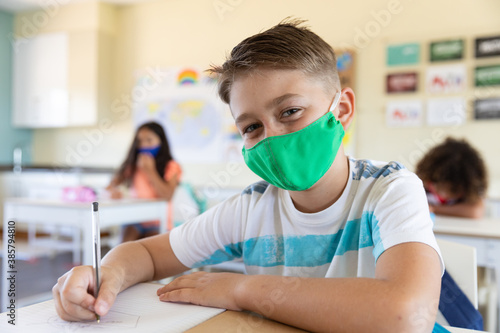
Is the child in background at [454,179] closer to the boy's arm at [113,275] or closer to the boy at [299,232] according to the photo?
the boy at [299,232]

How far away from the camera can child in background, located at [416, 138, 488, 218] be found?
2.49 m

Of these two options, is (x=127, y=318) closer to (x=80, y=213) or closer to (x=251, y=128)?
(x=251, y=128)

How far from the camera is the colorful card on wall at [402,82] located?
387cm

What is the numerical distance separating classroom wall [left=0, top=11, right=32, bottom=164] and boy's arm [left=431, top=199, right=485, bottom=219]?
5372 millimetres

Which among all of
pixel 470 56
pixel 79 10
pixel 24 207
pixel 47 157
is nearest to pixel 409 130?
pixel 470 56

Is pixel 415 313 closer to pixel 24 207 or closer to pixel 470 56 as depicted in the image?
pixel 24 207

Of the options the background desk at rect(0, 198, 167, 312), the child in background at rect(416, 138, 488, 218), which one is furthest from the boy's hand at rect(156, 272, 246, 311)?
the child in background at rect(416, 138, 488, 218)

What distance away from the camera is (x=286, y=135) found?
32.7 inches

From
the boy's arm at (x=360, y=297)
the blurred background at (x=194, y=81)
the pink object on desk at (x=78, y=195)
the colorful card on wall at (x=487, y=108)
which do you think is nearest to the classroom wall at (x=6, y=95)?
the blurred background at (x=194, y=81)

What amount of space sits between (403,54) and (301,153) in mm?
3459

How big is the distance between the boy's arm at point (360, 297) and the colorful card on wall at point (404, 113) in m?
3.44

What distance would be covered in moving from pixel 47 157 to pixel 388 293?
598cm

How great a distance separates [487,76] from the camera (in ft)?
11.8

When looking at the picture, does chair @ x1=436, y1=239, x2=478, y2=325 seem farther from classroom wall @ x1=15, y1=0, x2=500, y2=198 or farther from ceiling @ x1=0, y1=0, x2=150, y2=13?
ceiling @ x1=0, y1=0, x2=150, y2=13
